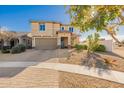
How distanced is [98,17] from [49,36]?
1793 centimetres

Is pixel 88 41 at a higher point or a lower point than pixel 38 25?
lower

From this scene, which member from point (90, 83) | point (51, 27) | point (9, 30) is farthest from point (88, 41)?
point (9, 30)

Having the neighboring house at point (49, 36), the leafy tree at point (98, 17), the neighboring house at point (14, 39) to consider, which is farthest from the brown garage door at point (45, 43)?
the leafy tree at point (98, 17)

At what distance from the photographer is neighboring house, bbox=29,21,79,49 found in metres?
25.1

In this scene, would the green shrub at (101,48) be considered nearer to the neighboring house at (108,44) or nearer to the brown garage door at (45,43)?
the neighboring house at (108,44)

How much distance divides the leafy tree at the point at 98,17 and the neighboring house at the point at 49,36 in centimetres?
1553

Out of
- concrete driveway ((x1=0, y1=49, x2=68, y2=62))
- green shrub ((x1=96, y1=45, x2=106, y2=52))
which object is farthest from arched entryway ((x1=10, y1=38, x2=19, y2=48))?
green shrub ((x1=96, y1=45, x2=106, y2=52))

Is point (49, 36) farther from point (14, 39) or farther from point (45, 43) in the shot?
point (14, 39)

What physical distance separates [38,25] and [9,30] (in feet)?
13.7

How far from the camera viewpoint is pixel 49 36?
25.4 m

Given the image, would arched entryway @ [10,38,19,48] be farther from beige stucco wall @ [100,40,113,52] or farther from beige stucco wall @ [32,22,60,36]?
beige stucco wall @ [100,40,113,52]
